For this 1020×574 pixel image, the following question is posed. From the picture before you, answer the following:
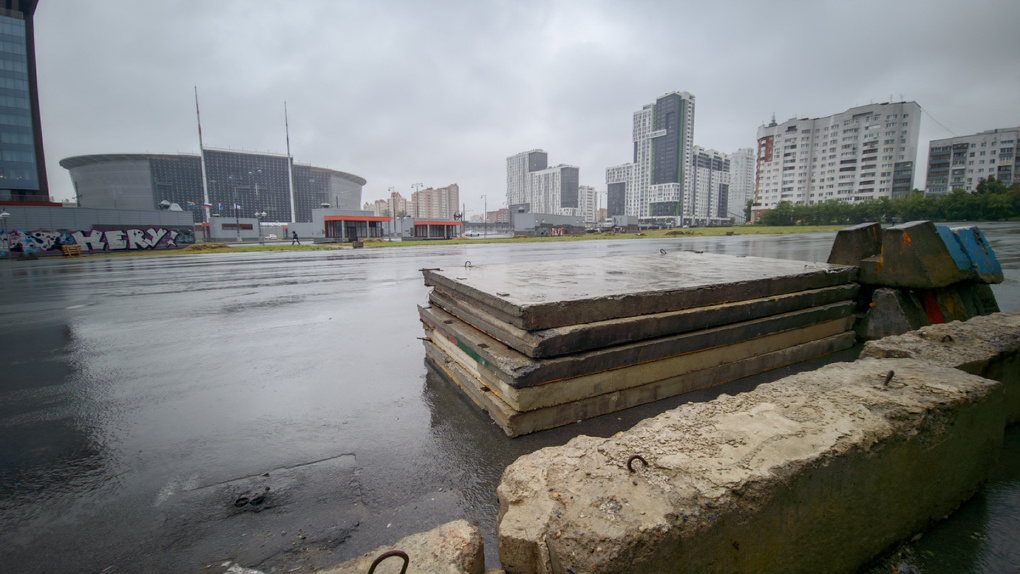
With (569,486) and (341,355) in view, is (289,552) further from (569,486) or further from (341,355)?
(341,355)

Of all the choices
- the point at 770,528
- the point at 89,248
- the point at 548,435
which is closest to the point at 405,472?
the point at 548,435

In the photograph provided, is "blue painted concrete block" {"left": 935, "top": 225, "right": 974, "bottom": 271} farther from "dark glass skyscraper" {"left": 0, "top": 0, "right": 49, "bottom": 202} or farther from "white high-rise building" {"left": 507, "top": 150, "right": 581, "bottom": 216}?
"white high-rise building" {"left": 507, "top": 150, "right": 581, "bottom": 216}

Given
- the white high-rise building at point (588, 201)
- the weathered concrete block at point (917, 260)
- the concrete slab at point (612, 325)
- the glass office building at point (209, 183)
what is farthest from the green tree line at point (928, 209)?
the white high-rise building at point (588, 201)

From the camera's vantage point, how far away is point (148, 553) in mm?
2055

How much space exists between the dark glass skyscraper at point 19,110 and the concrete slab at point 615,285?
80362mm

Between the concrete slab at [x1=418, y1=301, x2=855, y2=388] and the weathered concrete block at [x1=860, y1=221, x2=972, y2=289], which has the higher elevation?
the weathered concrete block at [x1=860, y1=221, x2=972, y2=289]

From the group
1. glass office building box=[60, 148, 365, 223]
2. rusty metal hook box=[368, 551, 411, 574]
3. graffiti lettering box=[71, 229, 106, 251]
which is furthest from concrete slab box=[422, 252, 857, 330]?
glass office building box=[60, 148, 365, 223]

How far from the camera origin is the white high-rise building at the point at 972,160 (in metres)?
81.4

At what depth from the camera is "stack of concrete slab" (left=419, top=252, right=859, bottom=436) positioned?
3021 mm

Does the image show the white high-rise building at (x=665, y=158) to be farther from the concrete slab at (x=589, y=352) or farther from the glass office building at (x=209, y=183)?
the concrete slab at (x=589, y=352)

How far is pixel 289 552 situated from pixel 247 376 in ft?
11.0

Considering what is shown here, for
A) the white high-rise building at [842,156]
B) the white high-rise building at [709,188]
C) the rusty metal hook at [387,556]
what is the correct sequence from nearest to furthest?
the rusty metal hook at [387,556] < the white high-rise building at [842,156] < the white high-rise building at [709,188]

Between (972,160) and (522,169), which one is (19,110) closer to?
(522,169)

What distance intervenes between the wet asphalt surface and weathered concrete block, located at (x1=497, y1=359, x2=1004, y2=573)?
0.50 metres
